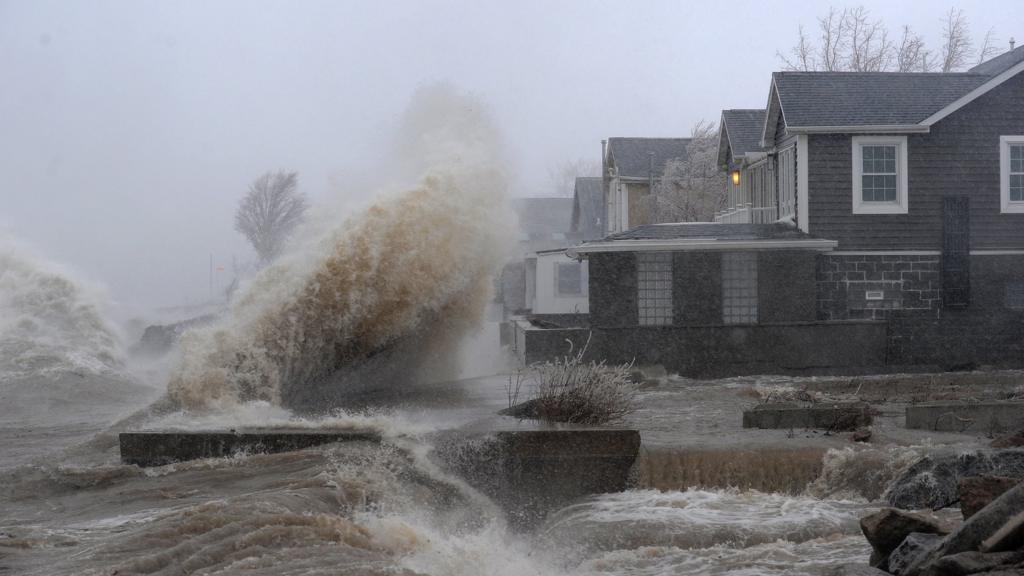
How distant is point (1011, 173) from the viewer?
77.2 feet

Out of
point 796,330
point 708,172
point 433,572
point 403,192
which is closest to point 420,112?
point 403,192

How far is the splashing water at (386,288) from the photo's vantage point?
1565 cm

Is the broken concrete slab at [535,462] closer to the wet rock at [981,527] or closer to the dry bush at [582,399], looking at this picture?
the dry bush at [582,399]

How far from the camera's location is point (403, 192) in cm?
1831

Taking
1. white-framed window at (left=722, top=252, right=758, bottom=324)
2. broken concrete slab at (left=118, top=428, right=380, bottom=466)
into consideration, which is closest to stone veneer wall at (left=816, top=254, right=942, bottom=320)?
white-framed window at (left=722, top=252, right=758, bottom=324)

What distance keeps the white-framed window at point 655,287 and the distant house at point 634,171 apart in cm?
1772

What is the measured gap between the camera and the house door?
76.8 ft

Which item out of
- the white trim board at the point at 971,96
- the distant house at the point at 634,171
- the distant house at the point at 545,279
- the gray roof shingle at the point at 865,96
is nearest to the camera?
the white trim board at the point at 971,96

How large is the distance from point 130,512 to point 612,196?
119 ft

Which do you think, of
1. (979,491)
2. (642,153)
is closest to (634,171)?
(642,153)

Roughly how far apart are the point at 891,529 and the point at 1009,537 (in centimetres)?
140

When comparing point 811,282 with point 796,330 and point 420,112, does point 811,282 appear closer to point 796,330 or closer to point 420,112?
point 796,330

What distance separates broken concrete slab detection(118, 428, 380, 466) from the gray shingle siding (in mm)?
15684

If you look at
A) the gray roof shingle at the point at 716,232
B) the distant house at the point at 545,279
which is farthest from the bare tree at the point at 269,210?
the gray roof shingle at the point at 716,232
